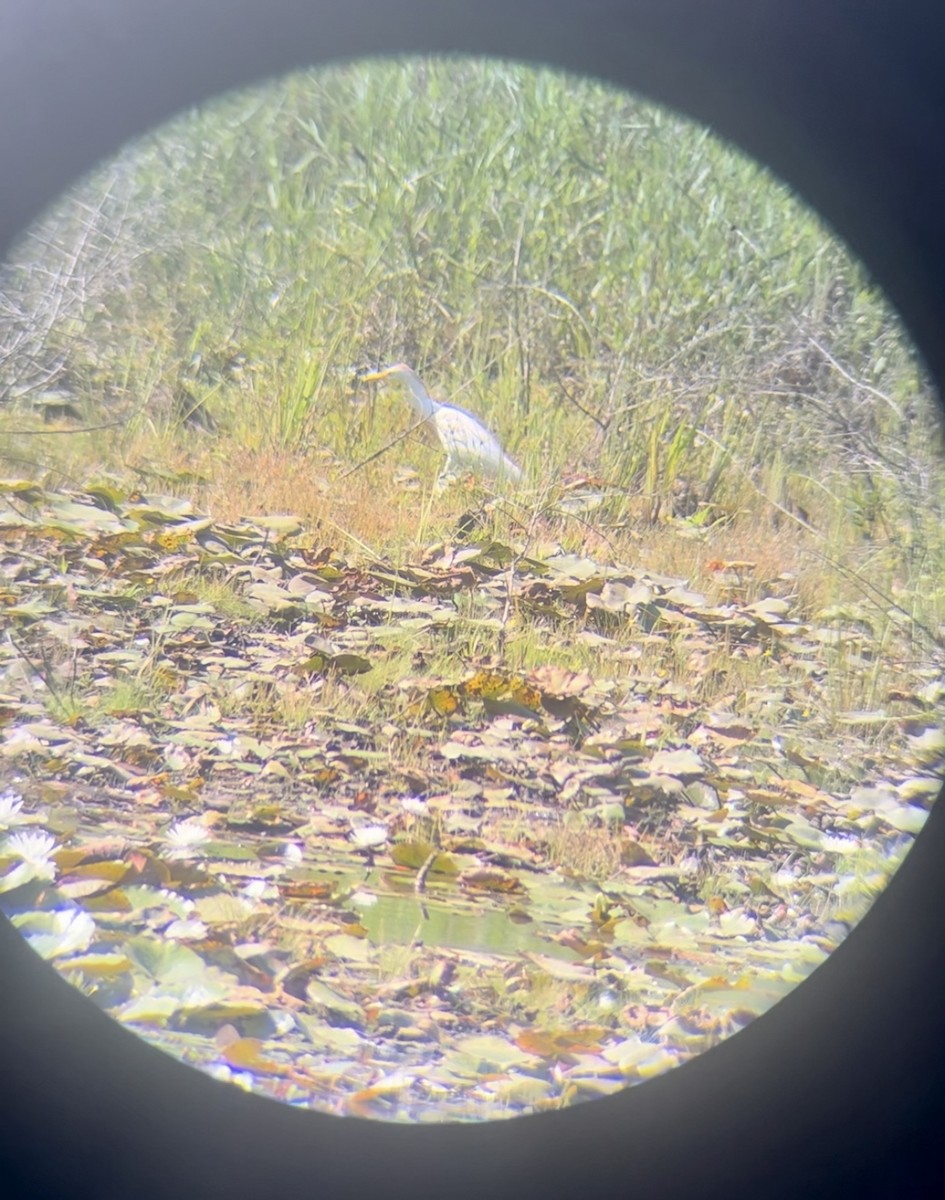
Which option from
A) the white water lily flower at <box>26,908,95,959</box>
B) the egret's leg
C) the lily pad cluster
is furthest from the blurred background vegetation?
the white water lily flower at <box>26,908,95,959</box>

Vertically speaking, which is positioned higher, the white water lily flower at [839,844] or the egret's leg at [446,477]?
the egret's leg at [446,477]

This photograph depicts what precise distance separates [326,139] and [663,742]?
266 cm

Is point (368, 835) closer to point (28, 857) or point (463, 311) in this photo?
point (28, 857)

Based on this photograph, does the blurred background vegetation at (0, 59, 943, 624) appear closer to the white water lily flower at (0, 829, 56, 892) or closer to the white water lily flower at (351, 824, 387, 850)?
the white water lily flower at (351, 824, 387, 850)

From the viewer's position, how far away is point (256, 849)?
254cm

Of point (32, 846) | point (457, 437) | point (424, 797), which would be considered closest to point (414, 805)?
point (424, 797)

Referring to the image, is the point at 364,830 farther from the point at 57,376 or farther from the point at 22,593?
the point at 57,376

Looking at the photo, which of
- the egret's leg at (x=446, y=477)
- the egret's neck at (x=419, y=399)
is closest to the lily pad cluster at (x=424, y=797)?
the egret's leg at (x=446, y=477)

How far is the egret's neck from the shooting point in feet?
13.2

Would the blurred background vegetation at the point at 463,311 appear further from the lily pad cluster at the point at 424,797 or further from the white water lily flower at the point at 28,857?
the white water lily flower at the point at 28,857

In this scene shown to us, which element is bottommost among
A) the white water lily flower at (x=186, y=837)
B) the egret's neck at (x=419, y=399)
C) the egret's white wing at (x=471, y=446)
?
the white water lily flower at (x=186, y=837)

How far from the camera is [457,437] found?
3.91 meters

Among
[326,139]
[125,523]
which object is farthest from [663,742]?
[326,139]

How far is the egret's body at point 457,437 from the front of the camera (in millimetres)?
3867
